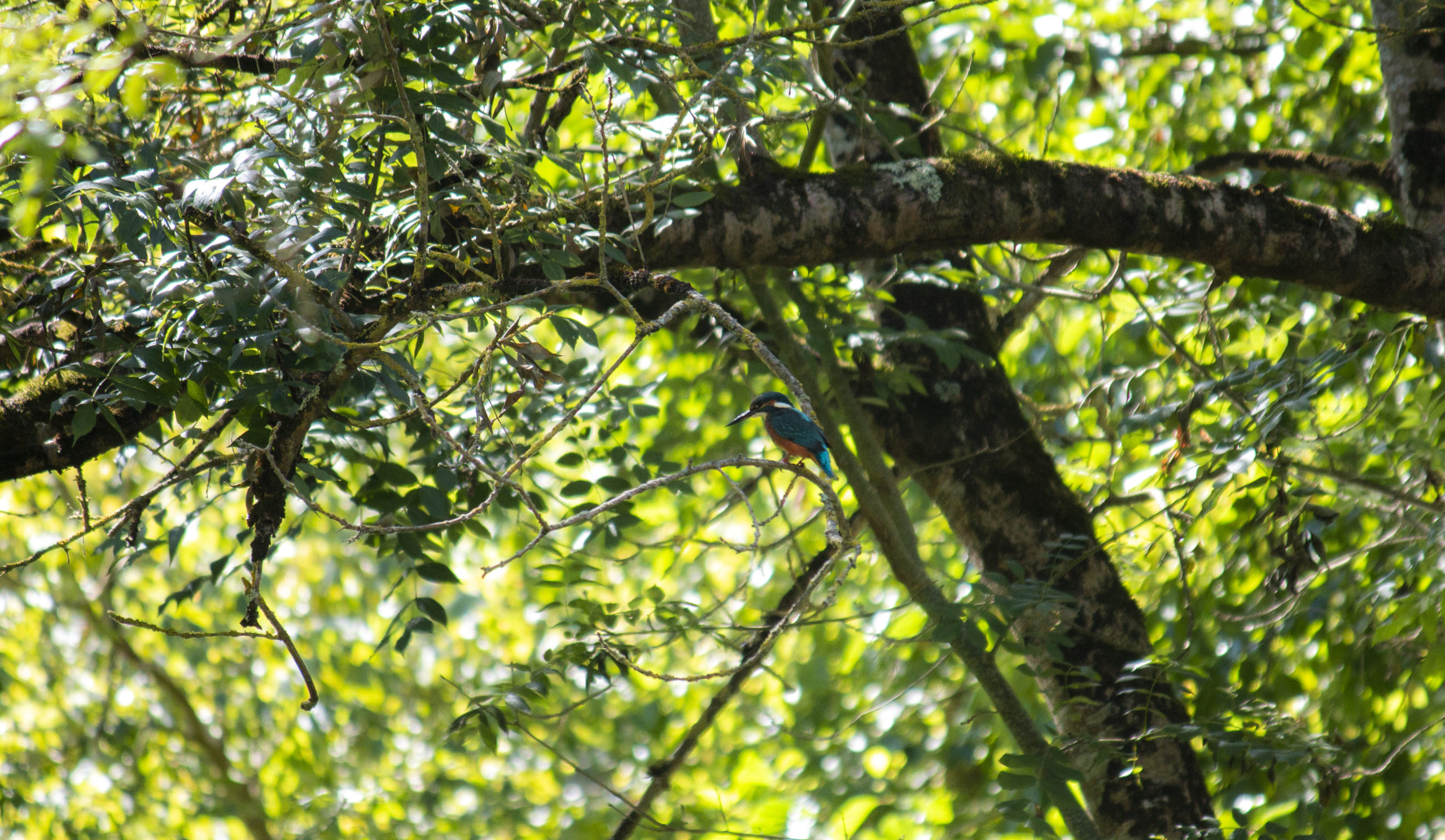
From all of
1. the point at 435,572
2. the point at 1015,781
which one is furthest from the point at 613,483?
the point at 1015,781

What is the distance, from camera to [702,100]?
8.98ft

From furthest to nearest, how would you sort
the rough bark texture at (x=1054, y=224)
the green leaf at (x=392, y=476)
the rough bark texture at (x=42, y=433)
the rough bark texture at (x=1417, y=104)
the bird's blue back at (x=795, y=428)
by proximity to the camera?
the bird's blue back at (x=795, y=428) → the rough bark texture at (x=1417, y=104) → the green leaf at (x=392, y=476) → the rough bark texture at (x=1054, y=224) → the rough bark texture at (x=42, y=433)

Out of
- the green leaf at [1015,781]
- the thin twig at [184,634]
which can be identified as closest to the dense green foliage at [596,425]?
the green leaf at [1015,781]

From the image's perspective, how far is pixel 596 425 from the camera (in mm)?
4422

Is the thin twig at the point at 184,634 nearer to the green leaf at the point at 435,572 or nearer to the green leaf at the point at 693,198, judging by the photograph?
the green leaf at the point at 435,572

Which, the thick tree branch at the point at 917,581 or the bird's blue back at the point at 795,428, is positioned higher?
the bird's blue back at the point at 795,428

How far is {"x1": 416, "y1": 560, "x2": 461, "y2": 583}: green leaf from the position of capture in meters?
2.94

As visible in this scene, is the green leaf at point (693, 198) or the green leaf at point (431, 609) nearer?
the green leaf at point (693, 198)

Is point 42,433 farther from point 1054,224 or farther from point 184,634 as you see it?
point 1054,224

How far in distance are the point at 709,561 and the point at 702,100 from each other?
519cm

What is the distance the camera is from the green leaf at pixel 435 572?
2936 millimetres

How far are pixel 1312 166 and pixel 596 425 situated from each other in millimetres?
3057

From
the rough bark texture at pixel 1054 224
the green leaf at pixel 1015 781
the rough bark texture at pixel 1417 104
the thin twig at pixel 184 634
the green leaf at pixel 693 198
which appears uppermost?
the rough bark texture at pixel 1417 104

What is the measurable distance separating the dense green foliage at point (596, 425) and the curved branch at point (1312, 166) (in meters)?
0.50
